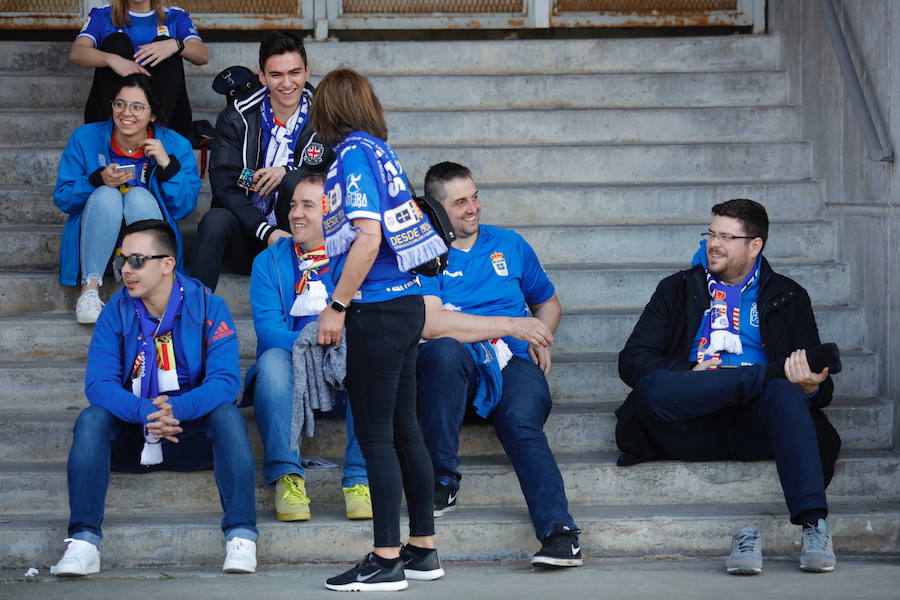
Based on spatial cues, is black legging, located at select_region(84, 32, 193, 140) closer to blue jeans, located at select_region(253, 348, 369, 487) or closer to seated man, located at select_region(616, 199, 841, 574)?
blue jeans, located at select_region(253, 348, 369, 487)

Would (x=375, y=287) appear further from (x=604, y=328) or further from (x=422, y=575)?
(x=604, y=328)

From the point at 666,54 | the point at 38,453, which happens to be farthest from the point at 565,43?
the point at 38,453

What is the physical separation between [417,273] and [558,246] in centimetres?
206

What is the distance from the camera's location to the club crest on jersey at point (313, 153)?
18.8ft

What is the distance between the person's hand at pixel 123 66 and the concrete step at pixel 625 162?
72cm

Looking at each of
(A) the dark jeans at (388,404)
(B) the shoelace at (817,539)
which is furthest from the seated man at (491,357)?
(B) the shoelace at (817,539)

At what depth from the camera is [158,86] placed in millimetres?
6094

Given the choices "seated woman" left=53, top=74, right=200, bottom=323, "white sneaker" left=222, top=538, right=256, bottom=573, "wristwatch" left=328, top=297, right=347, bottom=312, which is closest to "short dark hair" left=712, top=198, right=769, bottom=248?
"wristwatch" left=328, top=297, right=347, bottom=312

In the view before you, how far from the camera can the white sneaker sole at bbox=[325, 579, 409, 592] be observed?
13.6ft

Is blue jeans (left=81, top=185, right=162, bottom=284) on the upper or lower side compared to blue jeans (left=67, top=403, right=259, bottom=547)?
upper

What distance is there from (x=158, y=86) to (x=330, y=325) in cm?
253

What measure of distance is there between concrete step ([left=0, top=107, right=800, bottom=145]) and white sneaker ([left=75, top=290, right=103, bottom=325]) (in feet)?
4.98

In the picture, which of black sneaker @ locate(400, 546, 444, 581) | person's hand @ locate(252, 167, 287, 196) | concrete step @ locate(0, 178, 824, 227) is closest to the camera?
black sneaker @ locate(400, 546, 444, 581)

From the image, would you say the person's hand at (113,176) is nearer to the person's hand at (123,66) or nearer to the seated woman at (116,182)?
the seated woman at (116,182)
